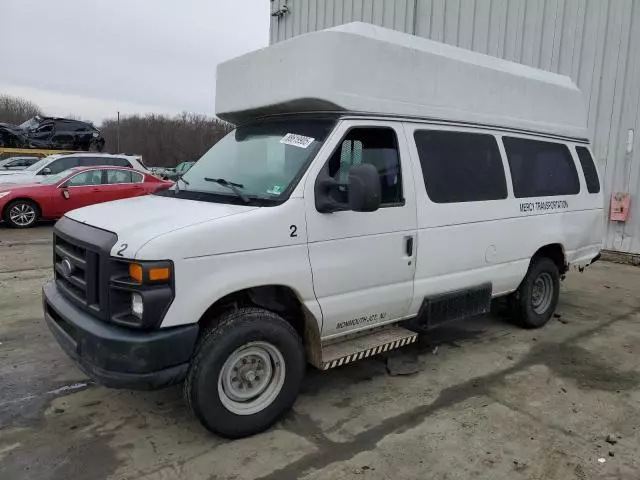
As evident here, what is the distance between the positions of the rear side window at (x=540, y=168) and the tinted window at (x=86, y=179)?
11208 mm

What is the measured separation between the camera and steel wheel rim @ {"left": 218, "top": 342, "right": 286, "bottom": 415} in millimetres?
3369

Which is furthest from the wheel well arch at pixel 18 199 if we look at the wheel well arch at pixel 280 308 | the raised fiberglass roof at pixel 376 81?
the wheel well arch at pixel 280 308

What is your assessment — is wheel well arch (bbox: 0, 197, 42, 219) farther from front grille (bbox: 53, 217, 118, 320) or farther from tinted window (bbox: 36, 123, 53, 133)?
tinted window (bbox: 36, 123, 53, 133)

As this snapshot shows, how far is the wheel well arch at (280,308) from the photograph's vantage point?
3.43 meters

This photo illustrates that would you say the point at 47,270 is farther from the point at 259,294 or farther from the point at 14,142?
the point at 14,142

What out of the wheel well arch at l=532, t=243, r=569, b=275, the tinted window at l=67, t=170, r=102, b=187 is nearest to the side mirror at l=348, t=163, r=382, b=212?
the wheel well arch at l=532, t=243, r=569, b=275

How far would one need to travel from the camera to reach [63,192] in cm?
1301

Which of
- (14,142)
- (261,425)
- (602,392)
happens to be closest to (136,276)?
(261,425)

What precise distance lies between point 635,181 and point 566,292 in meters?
4.02

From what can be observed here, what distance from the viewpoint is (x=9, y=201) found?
492 inches

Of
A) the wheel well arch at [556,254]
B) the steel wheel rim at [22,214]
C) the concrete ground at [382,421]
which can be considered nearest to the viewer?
the concrete ground at [382,421]

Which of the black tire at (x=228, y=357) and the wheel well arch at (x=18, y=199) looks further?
the wheel well arch at (x=18, y=199)

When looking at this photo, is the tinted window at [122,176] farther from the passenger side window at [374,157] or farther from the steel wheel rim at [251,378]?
the steel wheel rim at [251,378]

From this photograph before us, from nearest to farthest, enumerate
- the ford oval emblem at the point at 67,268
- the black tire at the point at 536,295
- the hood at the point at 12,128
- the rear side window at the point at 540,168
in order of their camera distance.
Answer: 1. the ford oval emblem at the point at 67,268
2. the rear side window at the point at 540,168
3. the black tire at the point at 536,295
4. the hood at the point at 12,128
